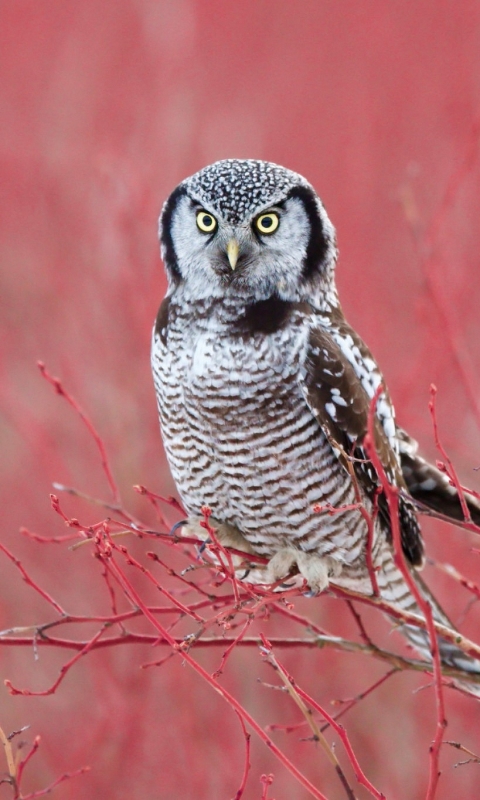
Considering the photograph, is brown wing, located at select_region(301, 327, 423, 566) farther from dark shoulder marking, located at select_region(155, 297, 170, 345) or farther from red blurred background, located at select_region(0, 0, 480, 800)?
dark shoulder marking, located at select_region(155, 297, 170, 345)

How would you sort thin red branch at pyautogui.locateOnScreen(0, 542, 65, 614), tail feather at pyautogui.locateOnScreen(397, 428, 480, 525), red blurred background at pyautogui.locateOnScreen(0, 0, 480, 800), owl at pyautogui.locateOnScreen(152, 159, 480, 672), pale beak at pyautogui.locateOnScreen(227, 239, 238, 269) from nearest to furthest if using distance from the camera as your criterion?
thin red branch at pyautogui.locateOnScreen(0, 542, 65, 614) < pale beak at pyautogui.locateOnScreen(227, 239, 238, 269) < owl at pyautogui.locateOnScreen(152, 159, 480, 672) < tail feather at pyautogui.locateOnScreen(397, 428, 480, 525) < red blurred background at pyautogui.locateOnScreen(0, 0, 480, 800)

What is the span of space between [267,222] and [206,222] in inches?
8.4

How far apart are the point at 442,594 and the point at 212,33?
7.98 metres

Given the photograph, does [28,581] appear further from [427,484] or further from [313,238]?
[427,484]

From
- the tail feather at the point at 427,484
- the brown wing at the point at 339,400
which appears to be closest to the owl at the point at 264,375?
the brown wing at the point at 339,400

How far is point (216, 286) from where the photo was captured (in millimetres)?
3258

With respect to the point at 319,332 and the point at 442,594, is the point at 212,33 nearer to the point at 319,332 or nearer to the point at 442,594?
the point at 442,594

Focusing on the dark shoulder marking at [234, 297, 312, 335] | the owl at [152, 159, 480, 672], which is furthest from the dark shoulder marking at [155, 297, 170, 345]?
the dark shoulder marking at [234, 297, 312, 335]

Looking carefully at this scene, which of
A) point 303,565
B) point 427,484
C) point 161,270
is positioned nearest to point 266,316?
point 303,565

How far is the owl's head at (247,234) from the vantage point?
3.09 metres

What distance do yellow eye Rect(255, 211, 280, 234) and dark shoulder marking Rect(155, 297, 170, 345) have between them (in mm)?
486

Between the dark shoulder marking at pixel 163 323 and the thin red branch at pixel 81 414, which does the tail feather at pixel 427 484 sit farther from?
the thin red branch at pixel 81 414

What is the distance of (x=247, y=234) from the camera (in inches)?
123

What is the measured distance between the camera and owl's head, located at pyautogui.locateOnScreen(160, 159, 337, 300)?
3.09 m
